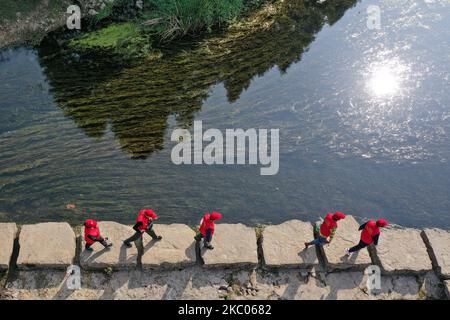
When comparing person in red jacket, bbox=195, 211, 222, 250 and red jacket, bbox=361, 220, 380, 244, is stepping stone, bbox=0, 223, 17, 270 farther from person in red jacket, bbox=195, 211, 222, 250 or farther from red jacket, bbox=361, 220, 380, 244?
red jacket, bbox=361, 220, 380, 244

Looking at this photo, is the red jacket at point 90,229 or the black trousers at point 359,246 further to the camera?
the black trousers at point 359,246

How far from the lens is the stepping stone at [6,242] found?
33.1 feet

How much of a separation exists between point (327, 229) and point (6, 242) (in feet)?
25.1

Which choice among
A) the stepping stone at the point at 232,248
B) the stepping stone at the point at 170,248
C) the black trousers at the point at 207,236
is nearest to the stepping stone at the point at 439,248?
the stepping stone at the point at 232,248

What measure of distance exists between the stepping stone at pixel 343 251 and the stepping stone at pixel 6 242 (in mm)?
7542

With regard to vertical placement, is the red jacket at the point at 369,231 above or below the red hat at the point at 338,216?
below

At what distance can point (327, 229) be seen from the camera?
→ 10023 mm

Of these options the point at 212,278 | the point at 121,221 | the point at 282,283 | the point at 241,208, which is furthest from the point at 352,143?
the point at 121,221

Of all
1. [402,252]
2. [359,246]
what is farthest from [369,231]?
[402,252]

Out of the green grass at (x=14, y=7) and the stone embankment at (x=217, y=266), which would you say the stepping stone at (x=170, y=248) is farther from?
the green grass at (x=14, y=7)

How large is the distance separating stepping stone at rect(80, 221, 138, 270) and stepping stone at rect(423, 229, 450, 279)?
288 inches

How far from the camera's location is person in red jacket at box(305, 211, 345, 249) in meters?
9.71

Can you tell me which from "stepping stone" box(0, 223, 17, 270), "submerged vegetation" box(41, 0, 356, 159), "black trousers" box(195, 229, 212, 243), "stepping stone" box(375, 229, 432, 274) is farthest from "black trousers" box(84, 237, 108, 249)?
"stepping stone" box(375, 229, 432, 274)

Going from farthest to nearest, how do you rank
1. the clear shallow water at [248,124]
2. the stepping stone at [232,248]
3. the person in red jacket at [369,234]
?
1. the clear shallow water at [248,124]
2. the stepping stone at [232,248]
3. the person in red jacket at [369,234]
